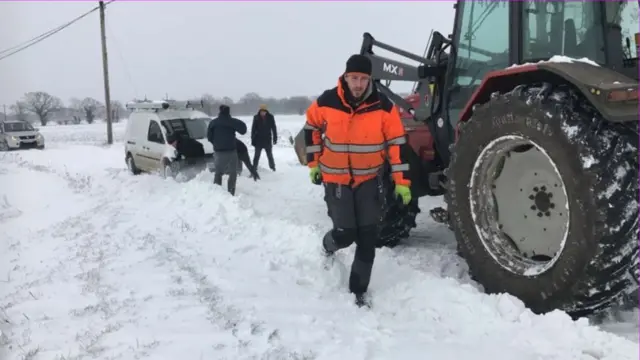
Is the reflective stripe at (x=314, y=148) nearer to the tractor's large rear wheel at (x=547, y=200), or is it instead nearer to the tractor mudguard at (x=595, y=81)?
the tractor's large rear wheel at (x=547, y=200)

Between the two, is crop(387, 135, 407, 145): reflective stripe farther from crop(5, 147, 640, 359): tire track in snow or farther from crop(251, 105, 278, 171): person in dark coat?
crop(251, 105, 278, 171): person in dark coat

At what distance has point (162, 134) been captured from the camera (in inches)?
470

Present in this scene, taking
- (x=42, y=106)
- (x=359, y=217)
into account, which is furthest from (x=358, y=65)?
(x=42, y=106)

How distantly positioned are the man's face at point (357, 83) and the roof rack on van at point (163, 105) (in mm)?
9488

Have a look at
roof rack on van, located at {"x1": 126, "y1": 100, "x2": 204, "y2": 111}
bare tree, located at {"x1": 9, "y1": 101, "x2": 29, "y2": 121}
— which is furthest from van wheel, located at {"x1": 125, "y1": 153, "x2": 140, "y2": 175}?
bare tree, located at {"x1": 9, "y1": 101, "x2": 29, "y2": 121}

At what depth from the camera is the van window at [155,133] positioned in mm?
12039

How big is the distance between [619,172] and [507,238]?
105 cm

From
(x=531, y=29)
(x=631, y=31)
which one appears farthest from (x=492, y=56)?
(x=631, y=31)

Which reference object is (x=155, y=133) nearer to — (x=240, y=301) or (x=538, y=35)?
(x=240, y=301)

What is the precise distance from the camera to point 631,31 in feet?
12.3

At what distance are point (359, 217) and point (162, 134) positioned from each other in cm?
888

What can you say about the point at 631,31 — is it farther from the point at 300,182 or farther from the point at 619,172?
the point at 300,182

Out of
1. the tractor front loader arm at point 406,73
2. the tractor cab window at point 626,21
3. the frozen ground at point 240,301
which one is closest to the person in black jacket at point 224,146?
the frozen ground at point 240,301

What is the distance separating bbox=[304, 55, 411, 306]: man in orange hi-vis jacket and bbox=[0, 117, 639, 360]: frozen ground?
0.57 meters
